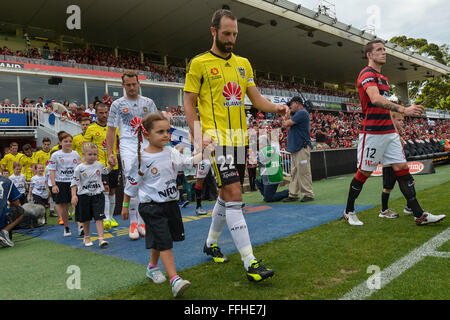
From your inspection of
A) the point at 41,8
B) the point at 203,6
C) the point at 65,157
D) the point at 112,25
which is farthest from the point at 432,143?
the point at 41,8

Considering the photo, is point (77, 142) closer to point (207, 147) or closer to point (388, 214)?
point (207, 147)

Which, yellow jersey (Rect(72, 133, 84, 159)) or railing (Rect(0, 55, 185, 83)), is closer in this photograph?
yellow jersey (Rect(72, 133, 84, 159))

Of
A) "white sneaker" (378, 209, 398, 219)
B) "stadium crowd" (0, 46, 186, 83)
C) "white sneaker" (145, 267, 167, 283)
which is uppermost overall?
"stadium crowd" (0, 46, 186, 83)

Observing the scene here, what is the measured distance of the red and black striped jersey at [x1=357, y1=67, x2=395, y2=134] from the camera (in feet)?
14.0

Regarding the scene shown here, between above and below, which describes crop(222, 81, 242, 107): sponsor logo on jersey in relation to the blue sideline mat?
above

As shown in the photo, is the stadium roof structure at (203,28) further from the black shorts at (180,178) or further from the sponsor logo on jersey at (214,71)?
the sponsor logo on jersey at (214,71)

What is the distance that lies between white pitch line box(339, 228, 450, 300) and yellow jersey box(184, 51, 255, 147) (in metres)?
1.51

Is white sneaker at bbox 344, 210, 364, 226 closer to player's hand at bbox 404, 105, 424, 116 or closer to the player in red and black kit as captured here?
the player in red and black kit

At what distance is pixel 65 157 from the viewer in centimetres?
616

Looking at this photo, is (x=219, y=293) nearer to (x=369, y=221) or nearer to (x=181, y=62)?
(x=369, y=221)

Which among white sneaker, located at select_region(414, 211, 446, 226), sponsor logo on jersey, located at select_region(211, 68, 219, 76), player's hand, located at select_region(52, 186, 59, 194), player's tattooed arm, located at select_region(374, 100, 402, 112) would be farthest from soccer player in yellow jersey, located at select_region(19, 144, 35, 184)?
white sneaker, located at select_region(414, 211, 446, 226)

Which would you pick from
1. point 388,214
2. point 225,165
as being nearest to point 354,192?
point 388,214

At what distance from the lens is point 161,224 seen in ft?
8.98
